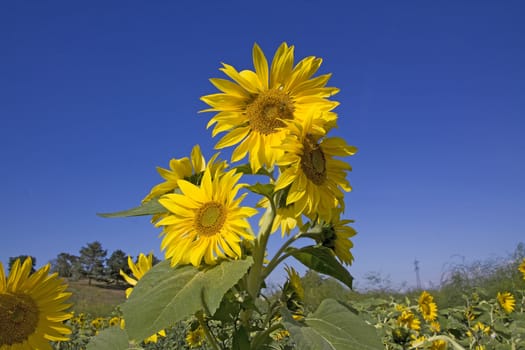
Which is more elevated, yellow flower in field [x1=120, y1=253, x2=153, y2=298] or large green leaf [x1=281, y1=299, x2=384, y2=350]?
yellow flower in field [x1=120, y1=253, x2=153, y2=298]

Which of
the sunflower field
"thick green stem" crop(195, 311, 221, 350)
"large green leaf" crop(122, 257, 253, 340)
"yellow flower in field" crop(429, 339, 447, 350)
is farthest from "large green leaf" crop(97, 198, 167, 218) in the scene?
"yellow flower in field" crop(429, 339, 447, 350)

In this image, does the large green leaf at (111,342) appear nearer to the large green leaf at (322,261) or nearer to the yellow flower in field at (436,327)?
the large green leaf at (322,261)

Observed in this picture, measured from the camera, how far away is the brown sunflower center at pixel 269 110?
4.44 ft

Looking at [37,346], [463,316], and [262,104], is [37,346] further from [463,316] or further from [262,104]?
[463,316]

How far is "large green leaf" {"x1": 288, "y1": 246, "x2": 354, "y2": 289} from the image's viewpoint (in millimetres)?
1454

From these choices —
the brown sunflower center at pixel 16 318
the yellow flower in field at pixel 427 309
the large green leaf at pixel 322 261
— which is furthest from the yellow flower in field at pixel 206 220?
the yellow flower in field at pixel 427 309

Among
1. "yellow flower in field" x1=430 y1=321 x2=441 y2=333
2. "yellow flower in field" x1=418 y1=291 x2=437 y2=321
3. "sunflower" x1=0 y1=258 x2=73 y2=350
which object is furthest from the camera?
"yellow flower in field" x1=418 y1=291 x2=437 y2=321

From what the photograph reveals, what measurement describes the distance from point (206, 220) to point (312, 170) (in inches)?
13.6

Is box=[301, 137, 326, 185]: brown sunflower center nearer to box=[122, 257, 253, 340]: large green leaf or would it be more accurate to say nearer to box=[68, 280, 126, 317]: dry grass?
box=[122, 257, 253, 340]: large green leaf

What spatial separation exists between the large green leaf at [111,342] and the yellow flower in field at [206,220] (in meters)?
0.46

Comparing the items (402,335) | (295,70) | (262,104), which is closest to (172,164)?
(262,104)

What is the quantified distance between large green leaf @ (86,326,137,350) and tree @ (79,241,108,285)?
3309cm

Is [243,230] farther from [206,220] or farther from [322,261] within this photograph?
[322,261]

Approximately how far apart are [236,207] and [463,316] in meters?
3.61
